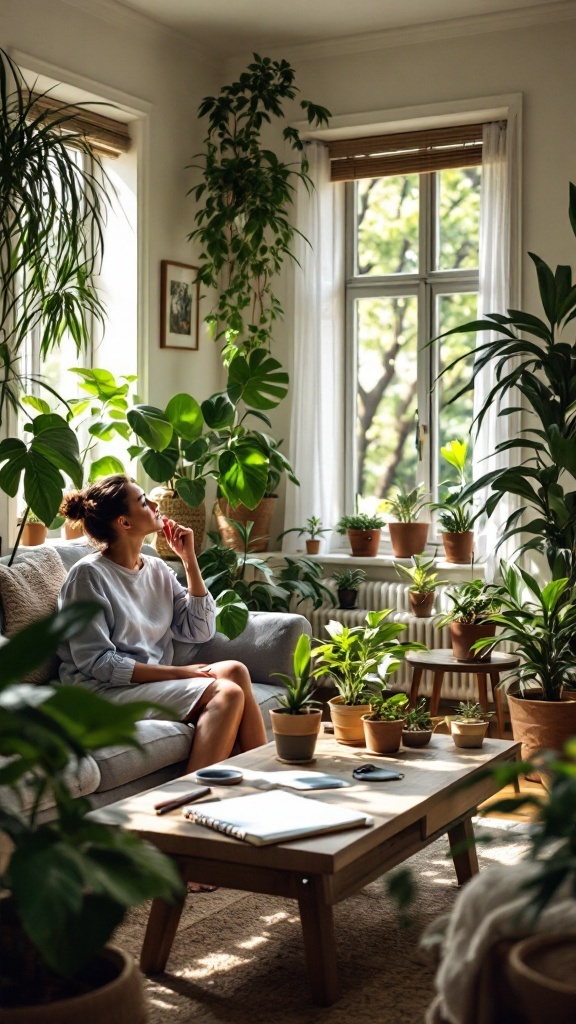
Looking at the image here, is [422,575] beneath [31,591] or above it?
beneath

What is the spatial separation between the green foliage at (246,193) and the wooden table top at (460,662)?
1764 mm

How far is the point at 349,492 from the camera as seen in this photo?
586 centimetres

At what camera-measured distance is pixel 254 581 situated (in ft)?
15.7

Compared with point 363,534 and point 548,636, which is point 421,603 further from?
point 548,636

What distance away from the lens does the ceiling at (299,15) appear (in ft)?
16.4

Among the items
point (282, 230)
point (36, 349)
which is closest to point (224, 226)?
point (282, 230)

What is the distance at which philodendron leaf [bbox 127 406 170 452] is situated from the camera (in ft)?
14.7

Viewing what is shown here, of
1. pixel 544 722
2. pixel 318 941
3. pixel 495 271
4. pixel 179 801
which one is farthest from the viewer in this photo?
pixel 495 271

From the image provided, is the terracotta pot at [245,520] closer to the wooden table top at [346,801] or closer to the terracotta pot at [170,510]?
the terracotta pot at [170,510]

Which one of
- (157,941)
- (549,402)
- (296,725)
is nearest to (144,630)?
(296,725)

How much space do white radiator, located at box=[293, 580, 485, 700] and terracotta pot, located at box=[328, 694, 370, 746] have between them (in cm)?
200

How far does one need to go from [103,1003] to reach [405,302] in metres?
4.83

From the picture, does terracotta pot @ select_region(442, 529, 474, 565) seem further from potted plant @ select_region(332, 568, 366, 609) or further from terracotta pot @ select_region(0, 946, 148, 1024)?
terracotta pot @ select_region(0, 946, 148, 1024)

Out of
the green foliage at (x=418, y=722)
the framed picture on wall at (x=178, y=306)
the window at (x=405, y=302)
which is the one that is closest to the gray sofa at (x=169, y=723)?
the green foliage at (x=418, y=722)
